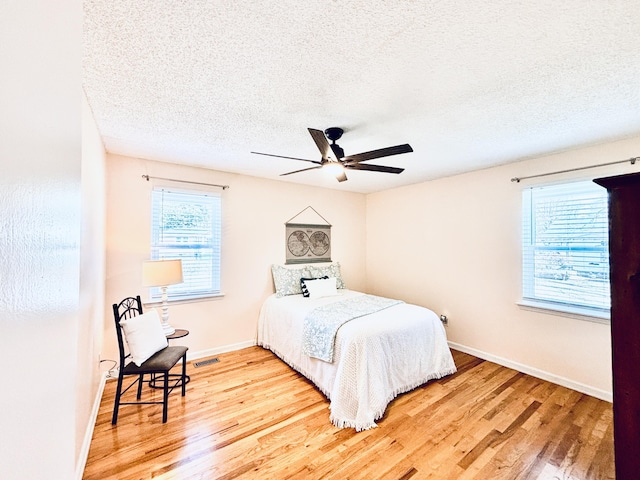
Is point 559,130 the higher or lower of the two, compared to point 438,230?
higher

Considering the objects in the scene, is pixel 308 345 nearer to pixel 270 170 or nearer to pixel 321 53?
pixel 270 170

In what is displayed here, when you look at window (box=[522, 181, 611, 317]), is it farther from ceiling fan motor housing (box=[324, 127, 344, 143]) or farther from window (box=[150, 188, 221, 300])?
window (box=[150, 188, 221, 300])

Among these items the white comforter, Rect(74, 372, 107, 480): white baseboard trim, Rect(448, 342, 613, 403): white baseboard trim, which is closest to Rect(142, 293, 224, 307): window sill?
Rect(74, 372, 107, 480): white baseboard trim

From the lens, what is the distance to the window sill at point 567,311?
8.55ft

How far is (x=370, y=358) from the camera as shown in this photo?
2.37 metres

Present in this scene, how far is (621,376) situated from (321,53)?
1.69 metres

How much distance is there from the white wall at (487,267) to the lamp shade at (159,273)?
3.32 meters

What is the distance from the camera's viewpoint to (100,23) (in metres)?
1.22

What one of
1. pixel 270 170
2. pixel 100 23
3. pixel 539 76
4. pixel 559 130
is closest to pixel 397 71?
pixel 539 76

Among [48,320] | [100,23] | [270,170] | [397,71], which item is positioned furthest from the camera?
[270,170]

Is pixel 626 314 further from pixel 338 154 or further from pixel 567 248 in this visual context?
pixel 567 248

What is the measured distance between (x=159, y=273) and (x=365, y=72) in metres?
2.55

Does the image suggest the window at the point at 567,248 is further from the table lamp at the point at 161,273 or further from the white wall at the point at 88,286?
the white wall at the point at 88,286

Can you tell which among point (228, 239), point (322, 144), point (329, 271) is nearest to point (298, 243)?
point (329, 271)
